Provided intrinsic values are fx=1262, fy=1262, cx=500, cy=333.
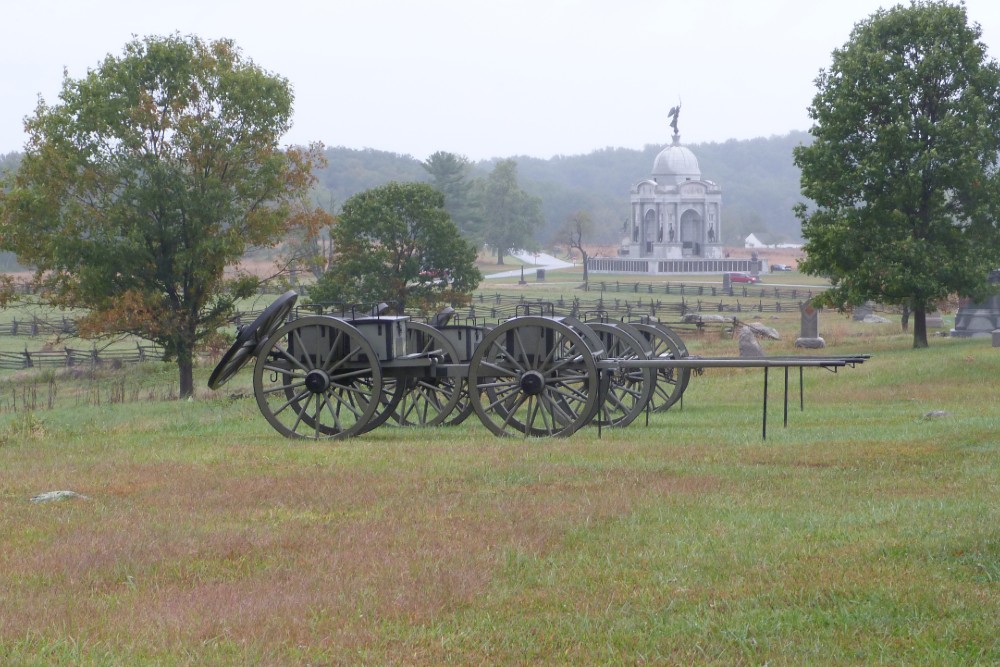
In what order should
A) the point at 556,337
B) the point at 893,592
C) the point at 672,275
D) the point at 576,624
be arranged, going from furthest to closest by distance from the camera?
the point at 672,275 → the point at 556,337 → the point at 893,592 → the point at 576,624

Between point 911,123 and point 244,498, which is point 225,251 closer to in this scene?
point 911,123

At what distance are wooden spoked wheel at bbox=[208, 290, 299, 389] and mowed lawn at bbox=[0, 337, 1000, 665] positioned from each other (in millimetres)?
1257

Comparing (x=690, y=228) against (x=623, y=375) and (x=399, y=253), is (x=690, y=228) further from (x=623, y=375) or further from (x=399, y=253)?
(x=623, y=375)

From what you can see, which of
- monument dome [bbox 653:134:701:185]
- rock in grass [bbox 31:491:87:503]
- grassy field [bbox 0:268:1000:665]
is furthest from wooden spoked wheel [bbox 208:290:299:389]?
monument dome [bbox 653:134:701:185]

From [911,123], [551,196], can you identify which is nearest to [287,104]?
[911,123]

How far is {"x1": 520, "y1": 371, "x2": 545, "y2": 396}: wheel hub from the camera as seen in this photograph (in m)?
13.9

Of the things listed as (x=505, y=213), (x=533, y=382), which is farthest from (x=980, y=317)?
(x=505, y=213)

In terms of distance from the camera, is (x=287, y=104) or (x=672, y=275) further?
(x=672, y=275)

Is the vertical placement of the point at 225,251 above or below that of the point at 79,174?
below

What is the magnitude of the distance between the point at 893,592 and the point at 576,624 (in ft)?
5.62

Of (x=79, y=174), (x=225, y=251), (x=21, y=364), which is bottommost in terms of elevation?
(x=21, y=364)

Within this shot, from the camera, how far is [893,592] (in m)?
6.53

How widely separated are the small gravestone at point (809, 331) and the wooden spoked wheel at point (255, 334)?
25.0 metres

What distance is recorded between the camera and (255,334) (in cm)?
1431
